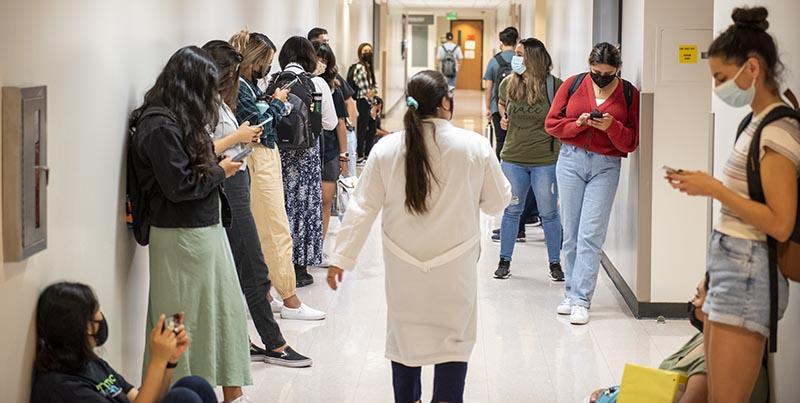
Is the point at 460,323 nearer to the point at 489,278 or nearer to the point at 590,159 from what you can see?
the point at 590,159

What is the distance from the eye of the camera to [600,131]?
238 inches

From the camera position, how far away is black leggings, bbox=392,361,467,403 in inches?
154

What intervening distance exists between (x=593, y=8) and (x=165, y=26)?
3911mm

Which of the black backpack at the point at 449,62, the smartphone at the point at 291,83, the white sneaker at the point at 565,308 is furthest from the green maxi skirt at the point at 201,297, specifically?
the black backpack at the point at 449,62

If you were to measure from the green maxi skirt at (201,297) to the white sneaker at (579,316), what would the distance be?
247 cm

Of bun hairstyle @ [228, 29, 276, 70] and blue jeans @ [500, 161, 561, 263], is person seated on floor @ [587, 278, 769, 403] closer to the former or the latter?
bun hairstyle @ [228, 29, 276, 70]

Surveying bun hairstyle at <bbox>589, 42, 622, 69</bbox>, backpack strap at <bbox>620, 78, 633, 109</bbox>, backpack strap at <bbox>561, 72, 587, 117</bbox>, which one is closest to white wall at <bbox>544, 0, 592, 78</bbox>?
backpack strap at <bbox>561, 72, 587, 117</bbox>

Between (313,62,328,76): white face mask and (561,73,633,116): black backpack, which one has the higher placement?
(313,62,328,76): white face mask

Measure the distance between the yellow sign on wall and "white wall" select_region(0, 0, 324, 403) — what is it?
9.39ft

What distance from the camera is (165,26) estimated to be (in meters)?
4.72

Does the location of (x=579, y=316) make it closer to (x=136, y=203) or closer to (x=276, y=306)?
(x=276, y=306)

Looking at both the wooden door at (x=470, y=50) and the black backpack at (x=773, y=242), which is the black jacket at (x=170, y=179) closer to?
the black backpack at (x=773, y=242)

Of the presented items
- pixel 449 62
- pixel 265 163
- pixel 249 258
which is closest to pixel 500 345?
pixel 249 258

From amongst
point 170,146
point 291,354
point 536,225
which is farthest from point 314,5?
point 170,146
